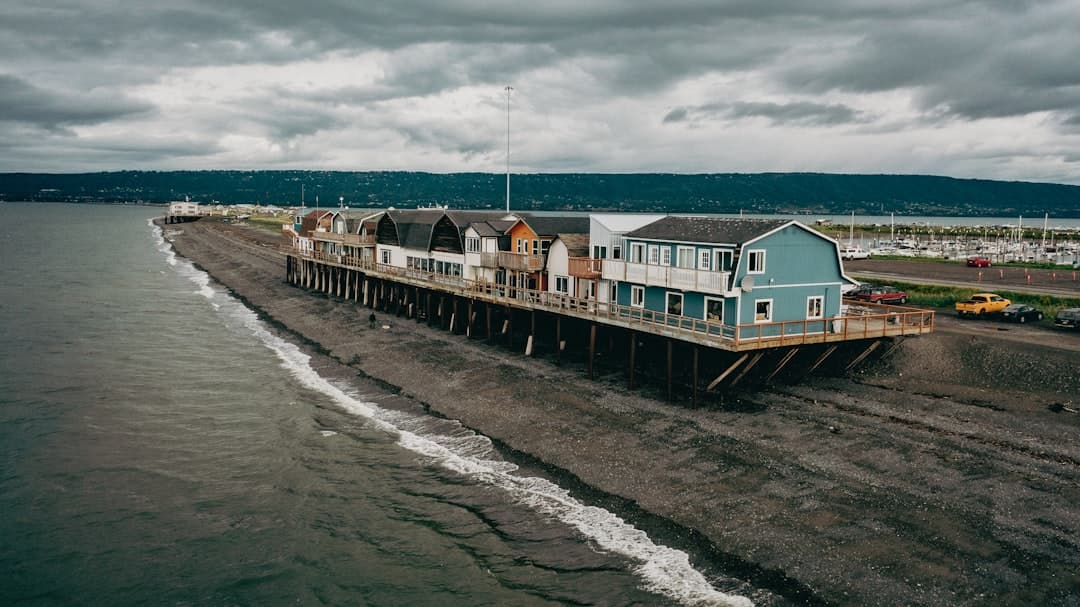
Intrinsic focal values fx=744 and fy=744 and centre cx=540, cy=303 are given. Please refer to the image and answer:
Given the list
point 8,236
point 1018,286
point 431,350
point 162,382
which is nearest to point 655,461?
point 431,350

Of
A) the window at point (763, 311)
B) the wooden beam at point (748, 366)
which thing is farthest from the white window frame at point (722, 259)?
the wooden beam at point (748, 366)

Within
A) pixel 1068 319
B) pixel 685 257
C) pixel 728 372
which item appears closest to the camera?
pixel 728 372

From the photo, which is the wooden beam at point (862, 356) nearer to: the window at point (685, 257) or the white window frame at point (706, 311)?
the white window frame at point (706, 311)

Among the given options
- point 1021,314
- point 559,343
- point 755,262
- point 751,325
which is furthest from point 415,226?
point 1021,314

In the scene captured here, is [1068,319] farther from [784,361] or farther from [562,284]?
[562,284]

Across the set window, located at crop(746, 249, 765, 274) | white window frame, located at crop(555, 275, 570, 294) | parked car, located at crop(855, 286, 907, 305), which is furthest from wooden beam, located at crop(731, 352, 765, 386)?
parked car, located at crop(855, 286, 907, 305)

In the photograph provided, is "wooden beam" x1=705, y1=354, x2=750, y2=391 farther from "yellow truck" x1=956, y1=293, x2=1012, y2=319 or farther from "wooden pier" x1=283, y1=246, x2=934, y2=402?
"yellow truck" x1=956, y1=293, x2=1012, y2=319
